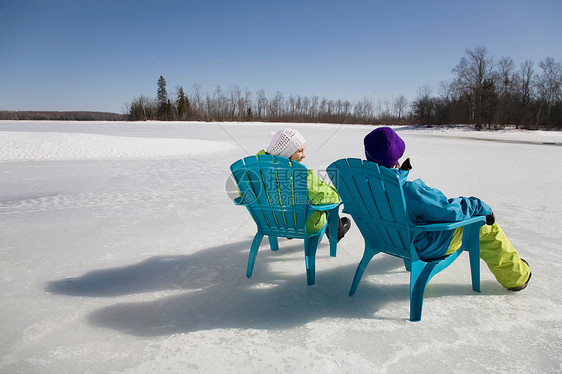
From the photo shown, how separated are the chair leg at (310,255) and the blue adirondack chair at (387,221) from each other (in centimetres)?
36

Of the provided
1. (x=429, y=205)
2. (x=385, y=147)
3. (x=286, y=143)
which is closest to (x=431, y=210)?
(x=429, y=205)

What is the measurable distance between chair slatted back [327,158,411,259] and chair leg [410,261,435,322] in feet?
0.34

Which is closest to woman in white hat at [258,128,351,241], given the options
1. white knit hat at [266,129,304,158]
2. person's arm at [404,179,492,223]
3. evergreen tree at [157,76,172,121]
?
white knit hat at [266,129,304,158]

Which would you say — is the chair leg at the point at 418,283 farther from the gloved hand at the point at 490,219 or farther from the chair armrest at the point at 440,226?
the gloved hand at the point at 490,219

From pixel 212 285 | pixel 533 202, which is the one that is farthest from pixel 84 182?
pixel 533 202

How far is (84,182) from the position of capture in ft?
25.0

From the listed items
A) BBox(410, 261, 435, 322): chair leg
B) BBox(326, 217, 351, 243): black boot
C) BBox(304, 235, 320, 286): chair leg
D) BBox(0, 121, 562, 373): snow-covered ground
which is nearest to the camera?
BBox(0, 121, 562, 373): snow-covered ground

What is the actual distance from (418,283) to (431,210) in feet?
1.72

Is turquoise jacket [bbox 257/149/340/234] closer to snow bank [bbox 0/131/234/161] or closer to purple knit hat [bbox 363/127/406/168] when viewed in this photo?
purple knit hat [bbox 363/127/406/168]

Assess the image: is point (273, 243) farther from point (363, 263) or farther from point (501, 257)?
point (501, 257)

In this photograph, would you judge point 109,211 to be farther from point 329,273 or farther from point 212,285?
point 329,273

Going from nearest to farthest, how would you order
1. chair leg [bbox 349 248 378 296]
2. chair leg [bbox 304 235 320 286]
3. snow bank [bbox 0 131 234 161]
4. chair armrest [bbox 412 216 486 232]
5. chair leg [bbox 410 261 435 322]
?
chair armrest [bbox 412 216 486 232] → chair leg [bbox 410 261 435 322] → chair leg [bbox 349 248 378 296] → chair leg [bbox 304 235 320 286] → snow bank [bbox 0 131 234 161]

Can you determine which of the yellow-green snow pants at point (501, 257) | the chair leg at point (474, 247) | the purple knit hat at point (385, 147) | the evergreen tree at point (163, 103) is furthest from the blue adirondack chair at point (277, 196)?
the evergreen tree at point (163, 103)

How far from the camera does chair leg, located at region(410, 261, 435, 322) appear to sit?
2.38 meters
